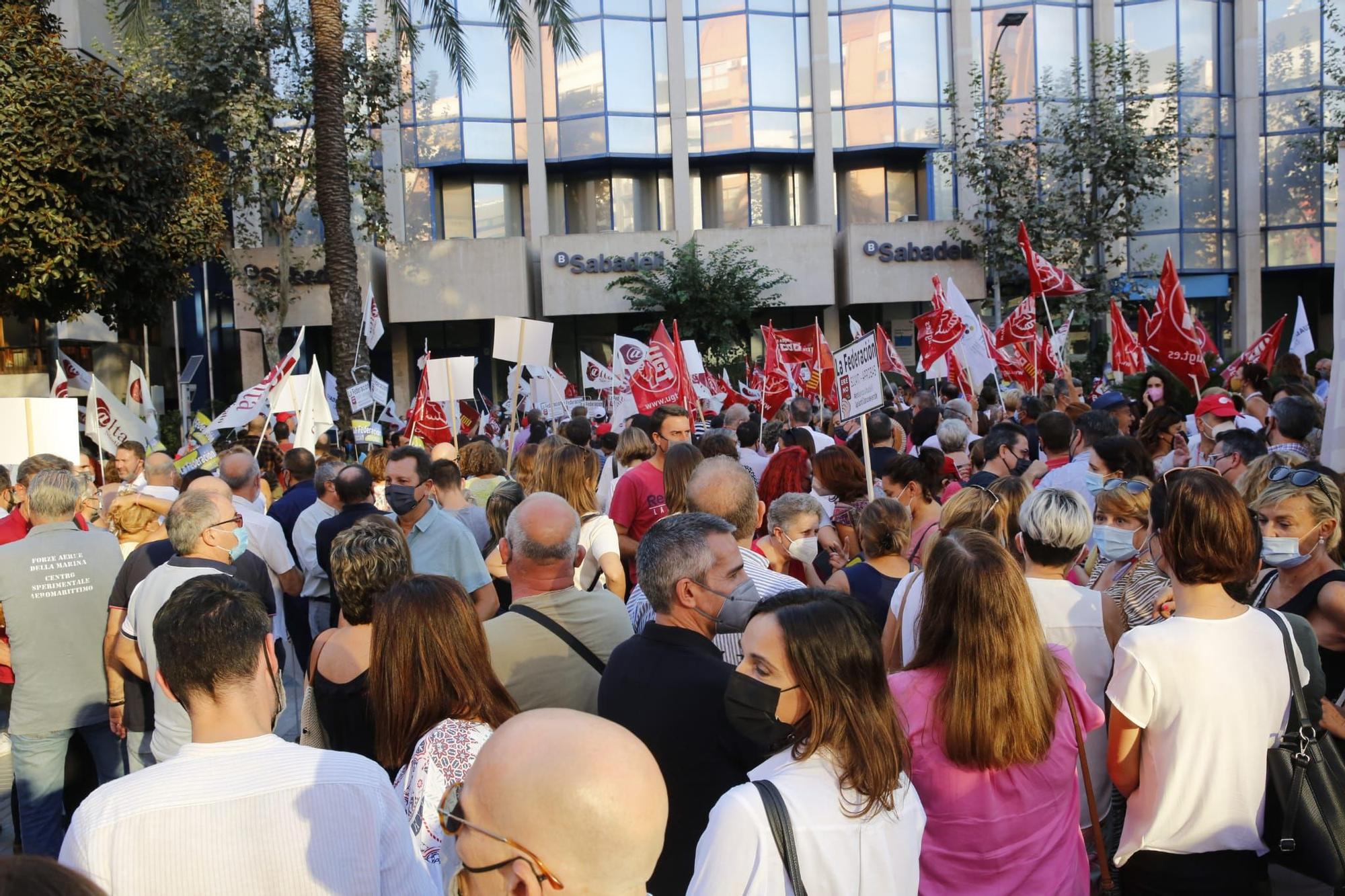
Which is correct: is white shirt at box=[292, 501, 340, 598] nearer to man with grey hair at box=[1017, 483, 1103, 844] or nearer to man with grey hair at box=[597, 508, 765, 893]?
man with grey hair at box=[597, 508, 765, 893]

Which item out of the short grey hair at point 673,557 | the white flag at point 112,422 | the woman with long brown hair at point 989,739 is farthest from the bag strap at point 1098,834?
the white flag at point 112,422

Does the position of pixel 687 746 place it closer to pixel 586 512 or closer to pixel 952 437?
pixel 586 512

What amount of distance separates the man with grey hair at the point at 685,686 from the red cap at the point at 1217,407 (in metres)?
6.22

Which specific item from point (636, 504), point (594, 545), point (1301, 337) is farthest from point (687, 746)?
point (1301, 337)

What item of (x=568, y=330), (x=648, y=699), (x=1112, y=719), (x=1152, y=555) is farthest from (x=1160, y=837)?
(x=568, y=330)

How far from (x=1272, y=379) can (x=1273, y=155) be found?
2366 centimetres

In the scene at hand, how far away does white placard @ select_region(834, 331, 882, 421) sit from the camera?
23.5 ft

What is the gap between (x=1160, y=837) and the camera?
9.90ft

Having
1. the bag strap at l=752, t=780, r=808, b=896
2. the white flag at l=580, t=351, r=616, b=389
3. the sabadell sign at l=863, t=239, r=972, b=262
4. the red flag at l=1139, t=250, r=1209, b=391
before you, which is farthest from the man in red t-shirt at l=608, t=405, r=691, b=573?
the sabadell sign at l=863, t=239, r=972, b=262

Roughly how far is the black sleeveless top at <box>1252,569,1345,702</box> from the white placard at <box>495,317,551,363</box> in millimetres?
7840

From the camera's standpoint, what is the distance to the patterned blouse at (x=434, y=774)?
9.24ft

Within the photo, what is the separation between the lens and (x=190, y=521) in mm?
4520

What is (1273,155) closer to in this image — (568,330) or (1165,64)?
(1165,64)

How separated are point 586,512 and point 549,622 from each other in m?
2.39
